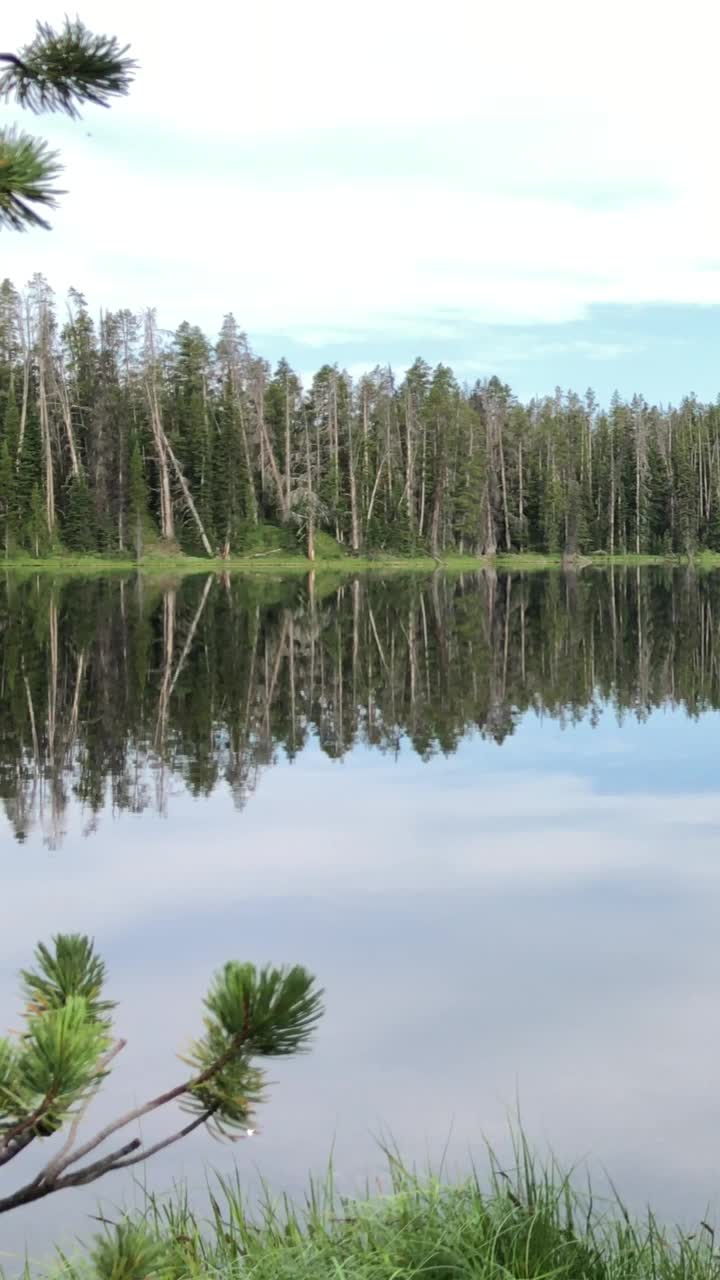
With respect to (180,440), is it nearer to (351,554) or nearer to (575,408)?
(351,554)

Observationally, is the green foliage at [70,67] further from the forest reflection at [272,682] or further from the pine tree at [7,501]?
the pine tree at [7,501]

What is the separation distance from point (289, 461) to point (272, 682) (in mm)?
69665

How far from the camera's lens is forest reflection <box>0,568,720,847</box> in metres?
14.4

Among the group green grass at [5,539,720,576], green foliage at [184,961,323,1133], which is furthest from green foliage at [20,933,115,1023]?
green grass at [5,539,720,576]

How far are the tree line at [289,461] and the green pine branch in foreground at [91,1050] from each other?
7539cm

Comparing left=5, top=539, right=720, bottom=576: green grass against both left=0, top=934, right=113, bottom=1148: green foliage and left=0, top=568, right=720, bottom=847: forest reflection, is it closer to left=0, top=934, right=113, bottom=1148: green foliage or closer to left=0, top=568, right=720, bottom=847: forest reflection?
left=0, top=568, right=720, bottom=847: forest reflection

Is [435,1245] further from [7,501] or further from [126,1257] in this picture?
[7,501]

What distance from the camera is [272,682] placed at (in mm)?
21844

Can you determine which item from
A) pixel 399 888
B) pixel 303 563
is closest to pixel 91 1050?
pixel 399 888

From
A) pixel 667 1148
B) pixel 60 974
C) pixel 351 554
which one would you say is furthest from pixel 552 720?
pixel 351 554

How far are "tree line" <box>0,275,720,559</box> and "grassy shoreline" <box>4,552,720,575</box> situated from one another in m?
1.10

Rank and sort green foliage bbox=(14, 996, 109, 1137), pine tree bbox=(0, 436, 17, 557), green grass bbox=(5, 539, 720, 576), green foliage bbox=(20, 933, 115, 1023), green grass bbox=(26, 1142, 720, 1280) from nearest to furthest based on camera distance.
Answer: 1. green foliage bbox=(14, 996, 109, 1137)
2. green foliage bbox=(20, 933, 115, 1023)
3. green grass bbox=(26, 1142, 720, 1280)
4. pine tree bbox=(0, 436, 17, 557)
5. green grass bbox=(5, 539, 720, 576)

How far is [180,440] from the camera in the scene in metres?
88.4

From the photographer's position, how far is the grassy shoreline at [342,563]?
76.4m
